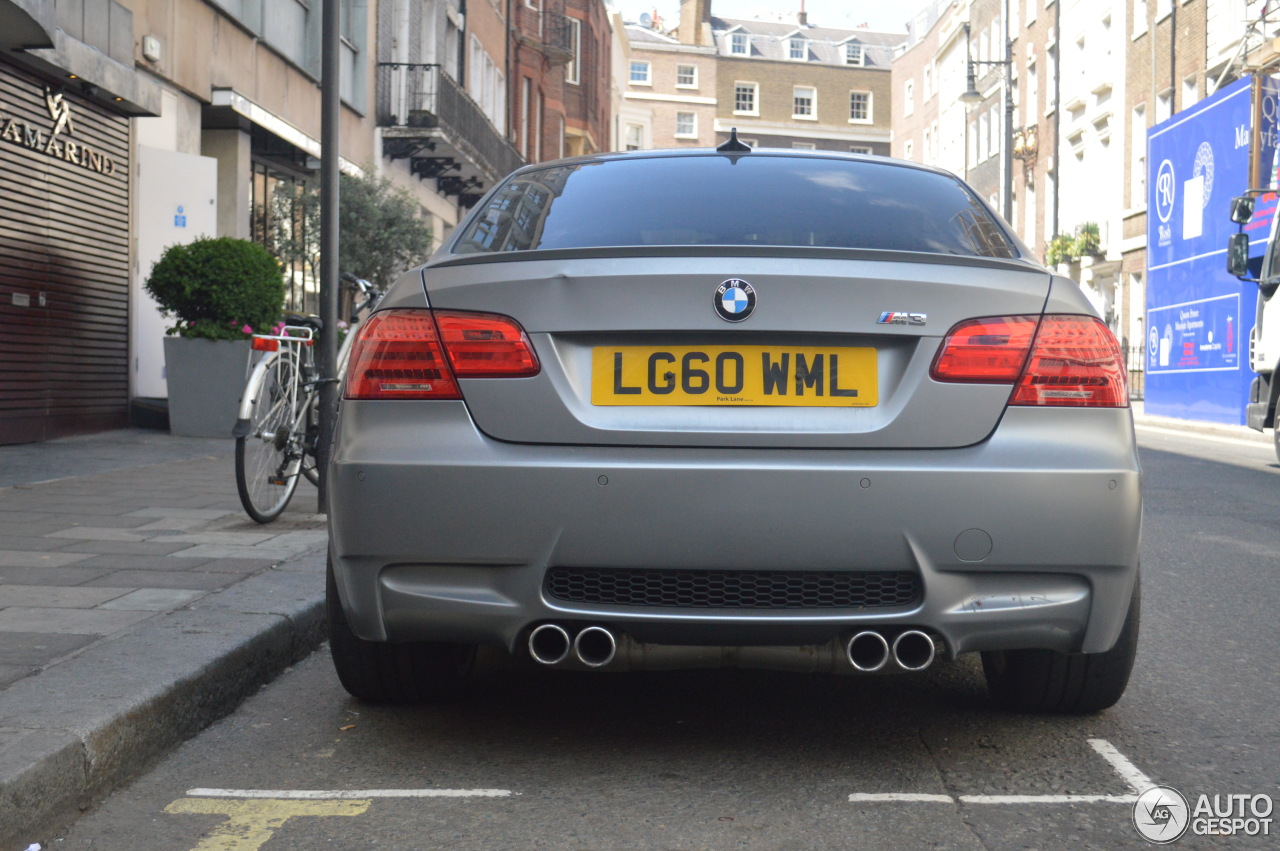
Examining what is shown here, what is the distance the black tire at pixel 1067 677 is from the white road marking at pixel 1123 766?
0.15m

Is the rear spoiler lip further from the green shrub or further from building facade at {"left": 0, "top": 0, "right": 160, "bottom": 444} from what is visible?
the green shrub

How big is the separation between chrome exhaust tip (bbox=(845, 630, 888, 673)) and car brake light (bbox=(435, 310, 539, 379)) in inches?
36.0

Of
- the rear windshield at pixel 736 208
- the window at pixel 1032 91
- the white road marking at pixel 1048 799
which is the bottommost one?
the white road marking at pixel 1048 799

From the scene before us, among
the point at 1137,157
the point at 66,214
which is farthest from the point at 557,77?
the point at 66,214

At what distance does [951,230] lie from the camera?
3670mm

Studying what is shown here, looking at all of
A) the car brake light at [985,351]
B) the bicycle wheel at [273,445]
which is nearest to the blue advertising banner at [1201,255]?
the bicycle wheel at [273,445]

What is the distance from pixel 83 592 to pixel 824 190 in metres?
2.85

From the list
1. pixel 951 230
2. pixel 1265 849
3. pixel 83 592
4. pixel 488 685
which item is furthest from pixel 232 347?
pixel 1265 849

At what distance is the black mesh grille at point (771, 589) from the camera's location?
312 centimetres

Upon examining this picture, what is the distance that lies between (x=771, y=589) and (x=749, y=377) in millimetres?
460

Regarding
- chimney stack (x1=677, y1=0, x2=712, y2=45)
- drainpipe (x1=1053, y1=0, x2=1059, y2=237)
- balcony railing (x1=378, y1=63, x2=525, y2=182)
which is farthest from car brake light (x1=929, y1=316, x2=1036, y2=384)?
chimney stack (x1=677, y1=0, x2=712, y2=45)

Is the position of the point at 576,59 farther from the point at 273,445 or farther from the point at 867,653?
the point at 867,653

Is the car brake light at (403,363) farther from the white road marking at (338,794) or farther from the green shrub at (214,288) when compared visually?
the green shrub at (214,288)

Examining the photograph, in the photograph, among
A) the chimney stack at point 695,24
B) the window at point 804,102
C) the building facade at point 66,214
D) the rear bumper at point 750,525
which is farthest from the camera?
the window at point 804,102
